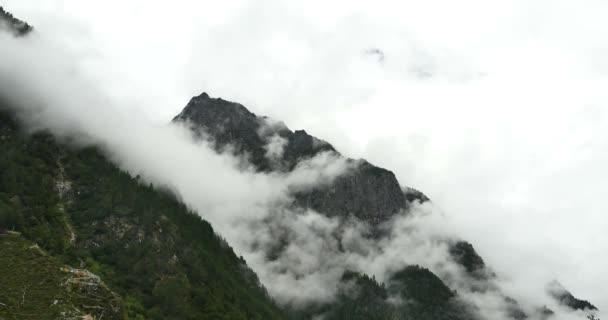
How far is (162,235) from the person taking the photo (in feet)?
645

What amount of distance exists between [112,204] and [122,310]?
88.2 meters

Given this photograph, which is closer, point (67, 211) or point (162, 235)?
point (67, 211)

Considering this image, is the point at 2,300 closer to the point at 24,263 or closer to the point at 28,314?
the point at 28,314

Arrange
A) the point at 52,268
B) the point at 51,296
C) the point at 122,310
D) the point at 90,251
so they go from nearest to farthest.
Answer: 1. the point at 51,296
2. the point at 52,268
3. the point at 122,310
4. the point at 90,251

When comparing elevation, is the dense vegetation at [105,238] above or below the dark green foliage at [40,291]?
above

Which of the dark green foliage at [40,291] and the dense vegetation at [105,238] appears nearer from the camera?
the dark green foliage at [40,291]

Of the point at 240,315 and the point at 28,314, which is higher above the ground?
the point at 240,315

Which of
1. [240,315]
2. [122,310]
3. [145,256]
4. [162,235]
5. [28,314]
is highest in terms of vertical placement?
[162,235]

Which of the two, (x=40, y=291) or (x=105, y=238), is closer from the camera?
(x=40, y=291)

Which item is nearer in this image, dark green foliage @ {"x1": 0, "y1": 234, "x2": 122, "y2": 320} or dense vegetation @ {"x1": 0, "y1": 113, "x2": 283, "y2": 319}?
dark green foliage @ {"x1": 0, "y1": 234, "x2": 122, "y2": 320}

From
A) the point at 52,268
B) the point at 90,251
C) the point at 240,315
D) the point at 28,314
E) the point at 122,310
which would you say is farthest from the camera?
the point at 240,315

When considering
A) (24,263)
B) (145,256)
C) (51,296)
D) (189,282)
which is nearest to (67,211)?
(145,256)

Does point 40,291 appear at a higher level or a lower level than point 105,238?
lower

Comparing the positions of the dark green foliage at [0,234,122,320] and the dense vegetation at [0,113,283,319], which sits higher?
A: the dense vegetation at [0,113,283,319]
